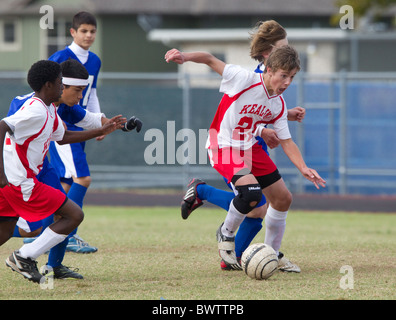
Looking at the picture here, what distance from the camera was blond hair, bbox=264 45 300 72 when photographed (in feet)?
19.3

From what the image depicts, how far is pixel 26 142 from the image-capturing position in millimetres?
5219

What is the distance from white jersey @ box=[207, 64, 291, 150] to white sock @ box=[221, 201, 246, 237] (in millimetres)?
574

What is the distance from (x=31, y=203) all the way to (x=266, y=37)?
8.91ft

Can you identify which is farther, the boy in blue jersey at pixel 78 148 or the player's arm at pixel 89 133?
the boy in blue jersey at pixel 78 148

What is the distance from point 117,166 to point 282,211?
937 cm

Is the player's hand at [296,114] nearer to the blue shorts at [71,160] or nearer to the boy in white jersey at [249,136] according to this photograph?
the boy in white jersey at [249,136]

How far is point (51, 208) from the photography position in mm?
5277

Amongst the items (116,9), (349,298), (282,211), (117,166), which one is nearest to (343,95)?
(117,166)

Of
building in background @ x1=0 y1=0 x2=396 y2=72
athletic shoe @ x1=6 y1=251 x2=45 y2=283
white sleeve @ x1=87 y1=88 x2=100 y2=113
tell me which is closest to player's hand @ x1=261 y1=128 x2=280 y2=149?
white sleeve @ x1=87 y1=88 x2=100 y2=113

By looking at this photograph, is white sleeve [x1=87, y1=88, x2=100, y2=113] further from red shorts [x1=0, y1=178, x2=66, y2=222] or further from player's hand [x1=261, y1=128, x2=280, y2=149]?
red shorts [x1=0, y1=178, x2=66, y2=222]

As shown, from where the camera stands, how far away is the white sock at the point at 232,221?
6.28 meters

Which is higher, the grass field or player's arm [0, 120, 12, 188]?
player's arm [0, 120, 12, 188]

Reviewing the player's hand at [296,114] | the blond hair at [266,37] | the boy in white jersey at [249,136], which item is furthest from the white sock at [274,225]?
the blond hair at [266,37]

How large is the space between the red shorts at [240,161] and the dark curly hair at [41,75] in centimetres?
170
